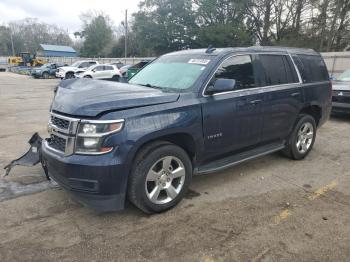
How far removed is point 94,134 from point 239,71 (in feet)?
7.58

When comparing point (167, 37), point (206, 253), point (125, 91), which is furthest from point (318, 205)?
point (167, 37)

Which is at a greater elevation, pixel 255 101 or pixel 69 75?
pixel 69 75

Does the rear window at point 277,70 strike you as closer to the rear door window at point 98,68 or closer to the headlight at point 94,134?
the headlight at point 94,134

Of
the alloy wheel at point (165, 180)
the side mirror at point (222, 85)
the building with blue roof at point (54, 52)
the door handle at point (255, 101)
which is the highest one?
the building with blue roof at point (54, 52)

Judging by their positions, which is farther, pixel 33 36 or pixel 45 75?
pixel 33 36

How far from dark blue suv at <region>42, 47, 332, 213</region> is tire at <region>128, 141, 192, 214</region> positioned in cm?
1

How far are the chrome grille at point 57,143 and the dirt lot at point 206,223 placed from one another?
795 mm

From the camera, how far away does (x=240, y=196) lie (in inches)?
171

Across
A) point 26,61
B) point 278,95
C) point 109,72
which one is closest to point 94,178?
point 278,95

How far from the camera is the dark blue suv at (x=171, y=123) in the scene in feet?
10.9

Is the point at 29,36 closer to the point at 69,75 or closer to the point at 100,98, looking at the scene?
the point at 69,75

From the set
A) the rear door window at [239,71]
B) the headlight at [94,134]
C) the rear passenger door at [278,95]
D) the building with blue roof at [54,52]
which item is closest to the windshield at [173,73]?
the rear door window at [239,71]

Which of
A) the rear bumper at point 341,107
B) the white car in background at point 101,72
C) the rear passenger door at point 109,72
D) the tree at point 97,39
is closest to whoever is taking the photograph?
the rear bumper at point 341,107

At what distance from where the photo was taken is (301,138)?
576 centimetres
